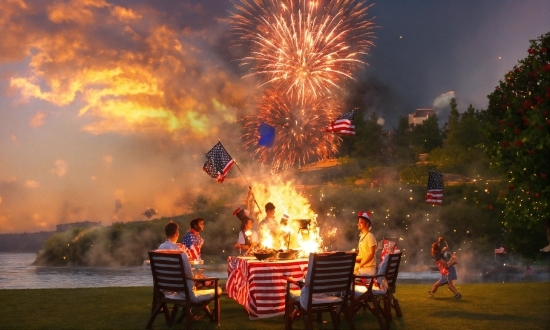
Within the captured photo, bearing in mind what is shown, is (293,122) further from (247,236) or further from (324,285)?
(324,285)

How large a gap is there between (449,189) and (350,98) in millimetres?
36054

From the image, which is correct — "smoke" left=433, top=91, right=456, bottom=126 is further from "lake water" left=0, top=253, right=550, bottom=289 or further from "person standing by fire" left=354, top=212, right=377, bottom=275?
"person standing by fire" left=354, top=212, right=377, bottom=275

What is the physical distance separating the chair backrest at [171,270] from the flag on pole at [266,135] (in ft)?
53.9

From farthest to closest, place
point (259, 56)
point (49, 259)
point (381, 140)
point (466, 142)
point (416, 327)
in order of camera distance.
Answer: point (381, 140)
point (466, 142)
point (49, 259)
point (259, 56)
point (416, 327)

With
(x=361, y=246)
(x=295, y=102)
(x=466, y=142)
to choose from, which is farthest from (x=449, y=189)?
(x=361, y=246)

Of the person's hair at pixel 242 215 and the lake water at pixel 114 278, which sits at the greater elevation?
the person's hair at pixel 242 215

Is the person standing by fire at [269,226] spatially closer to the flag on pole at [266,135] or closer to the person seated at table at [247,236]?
the person seated at table at [247,236]

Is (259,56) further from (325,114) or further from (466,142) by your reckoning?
(466,142)

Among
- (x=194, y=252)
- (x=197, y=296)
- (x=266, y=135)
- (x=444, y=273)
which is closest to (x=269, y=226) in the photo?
(x=194, y=252)

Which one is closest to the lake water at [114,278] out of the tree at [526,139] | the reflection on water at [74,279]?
the reflection on water at [74,279]

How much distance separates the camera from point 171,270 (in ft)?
25.2

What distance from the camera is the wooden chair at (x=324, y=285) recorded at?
721 centimetres

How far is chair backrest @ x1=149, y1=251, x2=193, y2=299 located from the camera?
758 centimetres

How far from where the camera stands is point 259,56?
20438mm
